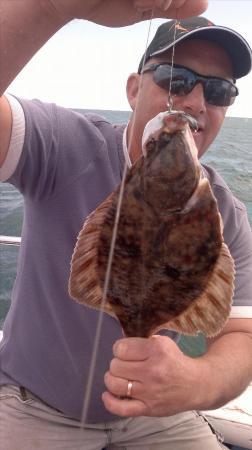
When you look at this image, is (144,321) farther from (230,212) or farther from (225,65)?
(225,65)

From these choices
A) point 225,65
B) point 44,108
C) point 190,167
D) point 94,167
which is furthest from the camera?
point 225,65

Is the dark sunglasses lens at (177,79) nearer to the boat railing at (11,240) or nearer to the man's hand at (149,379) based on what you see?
the man's hand at (149,379)

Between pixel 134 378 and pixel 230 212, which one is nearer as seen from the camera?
pixel 134 378

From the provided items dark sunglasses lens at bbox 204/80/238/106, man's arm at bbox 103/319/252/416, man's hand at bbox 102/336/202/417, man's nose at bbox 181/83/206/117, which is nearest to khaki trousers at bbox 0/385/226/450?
man's arm at bbox 103/319/252/416

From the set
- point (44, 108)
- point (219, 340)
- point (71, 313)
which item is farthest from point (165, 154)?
point (219, 340)

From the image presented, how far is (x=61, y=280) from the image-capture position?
2.53 m

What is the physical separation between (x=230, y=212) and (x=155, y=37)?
1.24m

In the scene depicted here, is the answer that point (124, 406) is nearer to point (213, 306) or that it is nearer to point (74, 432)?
point (213, 306)

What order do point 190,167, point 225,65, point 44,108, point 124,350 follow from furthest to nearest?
point 225,65, point 44,108, point 124,350, point 190,167

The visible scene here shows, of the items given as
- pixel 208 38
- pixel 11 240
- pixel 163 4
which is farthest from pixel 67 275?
pixel 11 240

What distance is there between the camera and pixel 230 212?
288 centimetres

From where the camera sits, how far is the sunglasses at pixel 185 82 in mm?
2570

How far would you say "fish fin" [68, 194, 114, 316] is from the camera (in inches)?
69.8

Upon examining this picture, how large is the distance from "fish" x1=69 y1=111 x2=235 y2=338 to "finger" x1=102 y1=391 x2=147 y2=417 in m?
0.27
